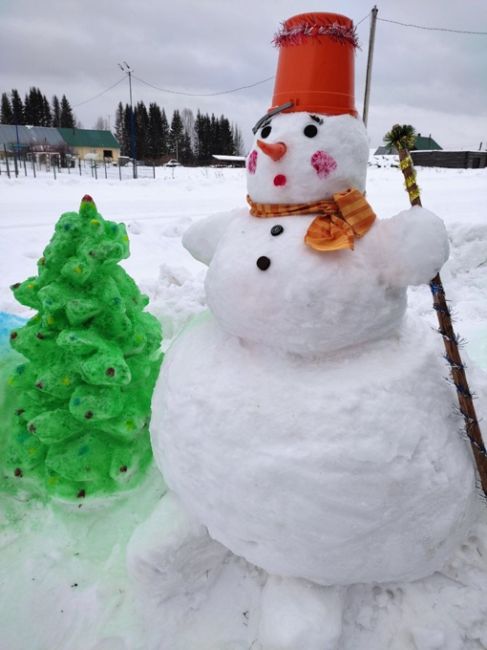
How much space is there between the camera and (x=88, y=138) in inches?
1403

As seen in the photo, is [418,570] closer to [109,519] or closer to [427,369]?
[427,369]

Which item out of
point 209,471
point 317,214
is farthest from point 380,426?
point 317,214

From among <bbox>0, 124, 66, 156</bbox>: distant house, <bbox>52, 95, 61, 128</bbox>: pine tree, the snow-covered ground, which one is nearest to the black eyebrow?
the snow-covered ground

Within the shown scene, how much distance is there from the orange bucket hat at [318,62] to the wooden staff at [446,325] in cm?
18

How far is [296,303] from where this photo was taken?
4.49 feet

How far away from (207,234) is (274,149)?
48 centimetres

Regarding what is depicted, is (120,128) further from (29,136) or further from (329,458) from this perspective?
(329,458)

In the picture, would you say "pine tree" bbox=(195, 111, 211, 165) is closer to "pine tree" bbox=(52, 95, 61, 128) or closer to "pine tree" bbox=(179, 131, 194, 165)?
"pine tree" bbox=(179, 131, 194, 165)

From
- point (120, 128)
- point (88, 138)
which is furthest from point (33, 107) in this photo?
point (88, 138)

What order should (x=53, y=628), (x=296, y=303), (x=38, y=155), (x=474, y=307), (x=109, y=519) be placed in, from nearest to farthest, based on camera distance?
(x=296, y=303), (x=53, y=628), (x=109, y=519), (x=474, y=307), (x=38, y=155)

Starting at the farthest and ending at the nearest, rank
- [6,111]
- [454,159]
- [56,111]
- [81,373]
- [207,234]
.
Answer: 1. [56,111]
2. [6,111]
3. [454,159]
4. [81,373]
5. [207,234]

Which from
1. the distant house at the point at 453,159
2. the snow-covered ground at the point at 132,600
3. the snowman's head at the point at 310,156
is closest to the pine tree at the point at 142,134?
the distant house at the point at 453,159

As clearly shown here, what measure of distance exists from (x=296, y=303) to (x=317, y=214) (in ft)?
1.03

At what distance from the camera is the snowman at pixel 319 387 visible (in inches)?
54.1
